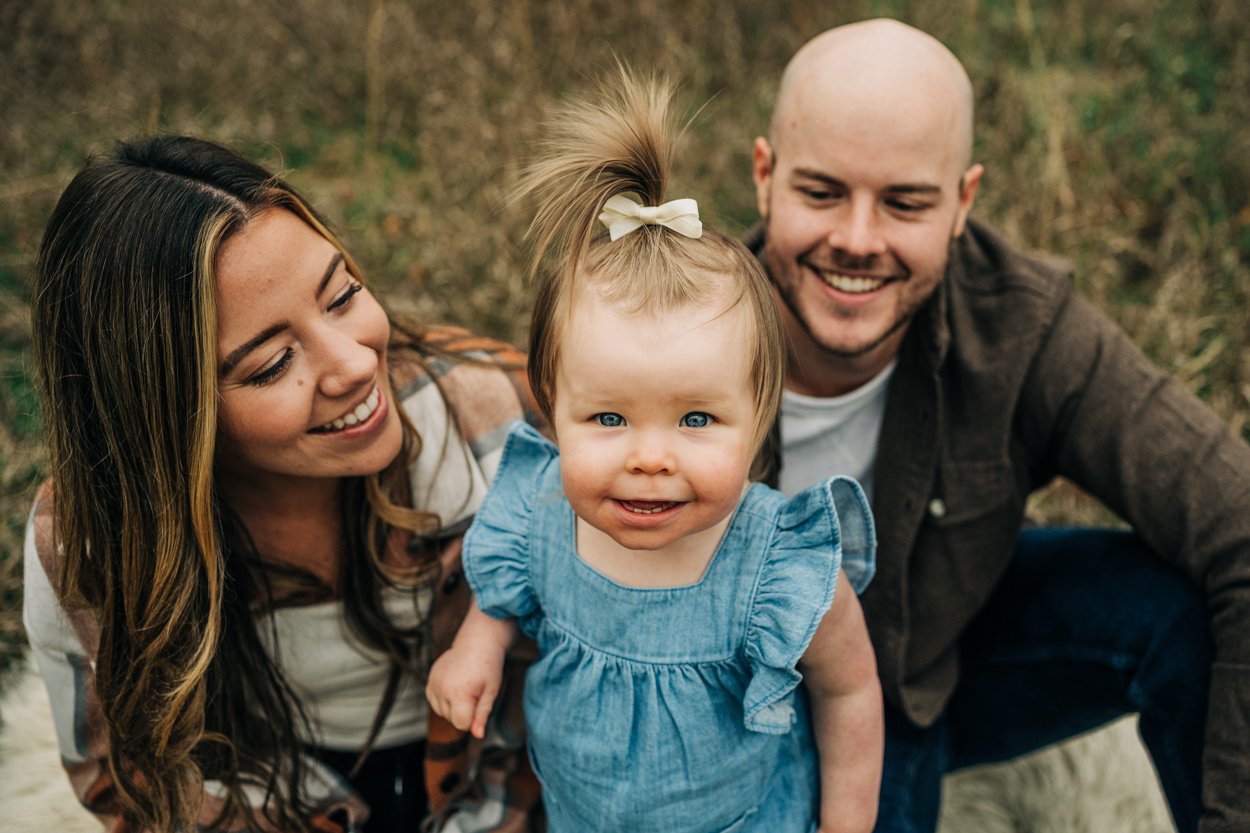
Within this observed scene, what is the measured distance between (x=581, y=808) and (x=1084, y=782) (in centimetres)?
144

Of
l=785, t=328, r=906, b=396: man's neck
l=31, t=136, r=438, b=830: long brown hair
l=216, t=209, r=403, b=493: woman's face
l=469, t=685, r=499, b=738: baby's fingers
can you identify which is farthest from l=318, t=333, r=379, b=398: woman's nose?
l=785, t=328, r=906, b=396: man's neck

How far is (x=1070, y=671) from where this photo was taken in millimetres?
2426

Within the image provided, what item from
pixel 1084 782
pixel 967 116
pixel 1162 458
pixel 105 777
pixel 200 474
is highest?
pixel 967 116

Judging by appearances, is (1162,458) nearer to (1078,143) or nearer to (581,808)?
(581,808)

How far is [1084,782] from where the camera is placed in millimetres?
2639

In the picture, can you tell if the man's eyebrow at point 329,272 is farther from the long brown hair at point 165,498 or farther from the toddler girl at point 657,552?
the toddler girl at point 657,552

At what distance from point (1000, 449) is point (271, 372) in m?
1.55

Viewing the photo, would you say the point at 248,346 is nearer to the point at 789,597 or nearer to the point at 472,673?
the point at 472,673

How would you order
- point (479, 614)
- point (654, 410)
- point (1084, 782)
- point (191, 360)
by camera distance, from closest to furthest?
point (654, 410) → point (191, 360) → point (479, 614) → point (1084, 782)

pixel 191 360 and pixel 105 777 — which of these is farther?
pixel 105 777

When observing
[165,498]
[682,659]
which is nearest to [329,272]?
[165,498]

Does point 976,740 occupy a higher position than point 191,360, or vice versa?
point 191,360

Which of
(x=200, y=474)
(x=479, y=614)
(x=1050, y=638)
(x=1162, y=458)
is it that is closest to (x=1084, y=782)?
(x=1050, y=638)

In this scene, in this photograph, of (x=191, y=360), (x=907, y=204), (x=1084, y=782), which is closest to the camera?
(x=191, y=360)
